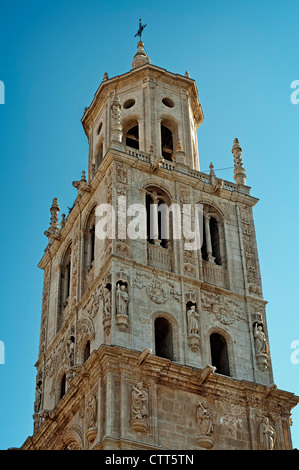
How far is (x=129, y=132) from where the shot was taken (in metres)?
50.9

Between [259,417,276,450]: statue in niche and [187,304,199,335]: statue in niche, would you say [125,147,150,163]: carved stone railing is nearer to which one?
[187,304,199,335]: statue in niche

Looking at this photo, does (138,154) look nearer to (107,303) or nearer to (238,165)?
(238,165)

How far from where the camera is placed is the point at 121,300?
40.1 m

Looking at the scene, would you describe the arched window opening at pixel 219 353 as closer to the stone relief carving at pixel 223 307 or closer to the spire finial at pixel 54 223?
the stone relief carving at pixel 223 307

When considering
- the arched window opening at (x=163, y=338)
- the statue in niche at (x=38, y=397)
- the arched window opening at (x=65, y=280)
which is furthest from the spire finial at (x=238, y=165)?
the statue in niche at (x=38, y=397)

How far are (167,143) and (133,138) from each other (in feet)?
6.00

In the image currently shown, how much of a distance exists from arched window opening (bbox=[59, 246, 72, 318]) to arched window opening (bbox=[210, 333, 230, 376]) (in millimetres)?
6918

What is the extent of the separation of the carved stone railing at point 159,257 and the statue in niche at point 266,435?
7.36m

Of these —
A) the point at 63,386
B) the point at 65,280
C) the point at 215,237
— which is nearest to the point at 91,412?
the point at 63,386

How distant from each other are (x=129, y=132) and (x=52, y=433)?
16.3m

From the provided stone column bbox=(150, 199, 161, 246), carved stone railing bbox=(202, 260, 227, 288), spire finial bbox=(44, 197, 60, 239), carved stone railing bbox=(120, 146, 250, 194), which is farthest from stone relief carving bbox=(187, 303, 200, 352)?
spire finial bbox=(44, 197, 60, 239)

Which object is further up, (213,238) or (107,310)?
(213,238)
